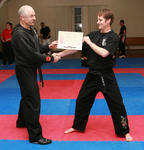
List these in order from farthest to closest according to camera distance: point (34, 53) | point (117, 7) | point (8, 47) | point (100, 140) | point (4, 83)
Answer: point (117, 7)
point (8, 47)
point (4, 83)
point (100, 140)
point (34, 53)

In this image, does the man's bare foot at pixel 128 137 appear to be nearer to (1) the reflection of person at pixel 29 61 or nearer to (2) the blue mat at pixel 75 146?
(2) the blue mat at pixel 75 146

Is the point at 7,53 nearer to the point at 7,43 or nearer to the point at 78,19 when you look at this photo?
the point at 7,43

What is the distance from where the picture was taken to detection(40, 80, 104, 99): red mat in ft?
18.0

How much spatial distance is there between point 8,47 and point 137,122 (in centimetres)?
783

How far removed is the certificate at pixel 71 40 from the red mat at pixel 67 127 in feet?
4.28

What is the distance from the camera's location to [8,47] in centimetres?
1043

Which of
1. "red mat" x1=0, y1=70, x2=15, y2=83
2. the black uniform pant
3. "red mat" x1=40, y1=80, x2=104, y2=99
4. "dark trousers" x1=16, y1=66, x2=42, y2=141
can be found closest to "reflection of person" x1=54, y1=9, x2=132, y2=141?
the black uniform pant

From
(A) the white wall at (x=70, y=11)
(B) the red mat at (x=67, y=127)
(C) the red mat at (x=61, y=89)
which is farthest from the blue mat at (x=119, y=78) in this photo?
(A) the white wall at (x=70, y=11)

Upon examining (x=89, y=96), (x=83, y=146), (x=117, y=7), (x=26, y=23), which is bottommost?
(x=83, y=146)

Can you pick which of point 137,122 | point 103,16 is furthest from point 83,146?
point 103,16

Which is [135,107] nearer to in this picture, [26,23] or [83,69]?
[26,23]

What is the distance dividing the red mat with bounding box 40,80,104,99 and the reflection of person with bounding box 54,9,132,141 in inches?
77.4

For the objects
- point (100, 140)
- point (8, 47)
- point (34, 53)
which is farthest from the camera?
point (8, 47)

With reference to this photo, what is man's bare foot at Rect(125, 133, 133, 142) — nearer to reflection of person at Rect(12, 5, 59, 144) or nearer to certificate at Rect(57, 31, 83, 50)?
reflection of person at Rect(12, 5, 59, 144)
